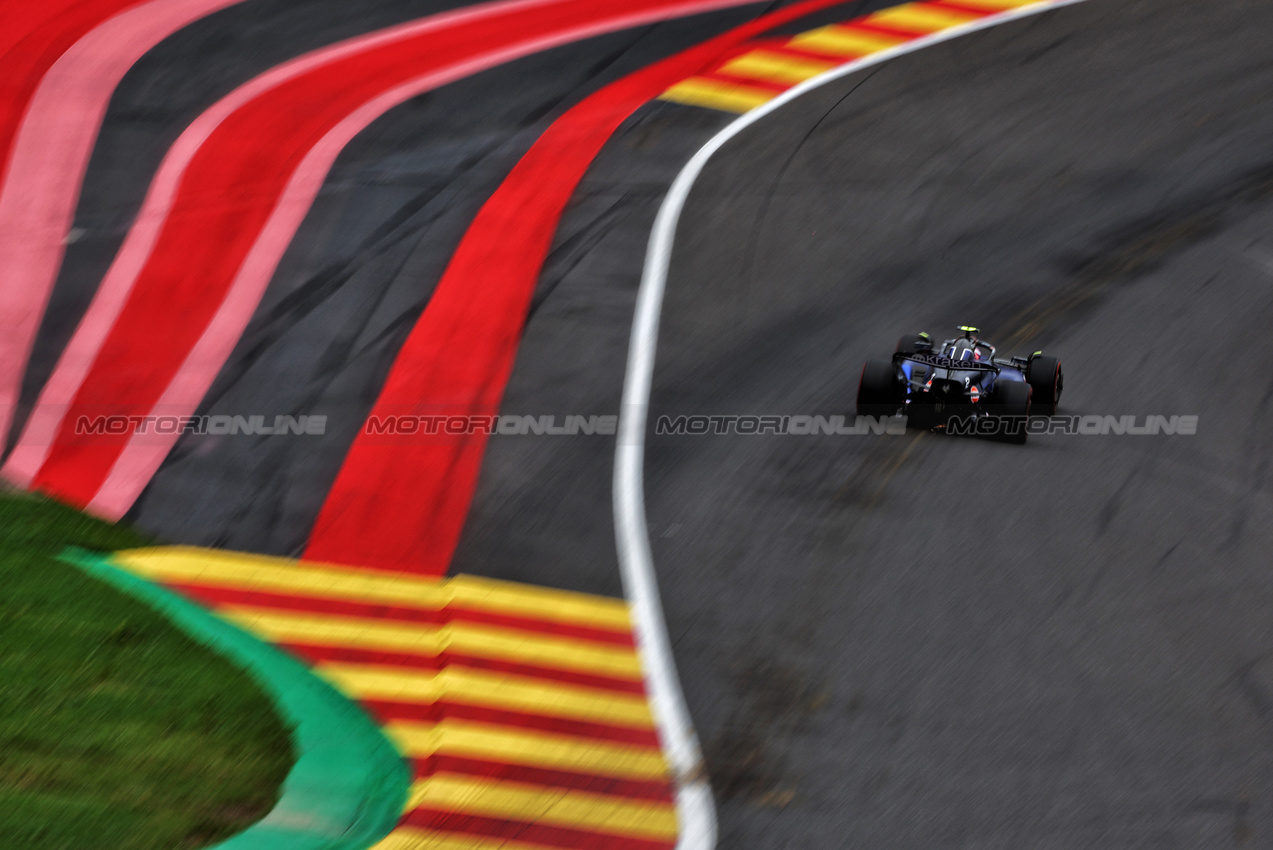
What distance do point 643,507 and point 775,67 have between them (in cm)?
1092

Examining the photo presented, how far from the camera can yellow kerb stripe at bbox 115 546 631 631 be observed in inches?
380

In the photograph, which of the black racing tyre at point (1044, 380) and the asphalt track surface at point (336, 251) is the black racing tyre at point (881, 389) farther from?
the asphalt track surface at point (336, 251)

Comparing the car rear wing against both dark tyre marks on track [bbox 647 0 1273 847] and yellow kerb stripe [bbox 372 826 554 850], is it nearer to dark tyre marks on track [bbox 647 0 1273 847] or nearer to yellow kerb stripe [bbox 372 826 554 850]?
dark tyre marks on track [bbox 647 0 1273 847]

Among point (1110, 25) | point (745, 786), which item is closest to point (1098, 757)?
point (745, 786)

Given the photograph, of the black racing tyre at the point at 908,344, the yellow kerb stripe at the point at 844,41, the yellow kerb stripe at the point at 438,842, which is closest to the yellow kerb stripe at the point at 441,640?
the yellow kerb stripe at the point at 438,842

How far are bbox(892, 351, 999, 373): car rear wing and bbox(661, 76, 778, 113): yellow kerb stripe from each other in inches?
293

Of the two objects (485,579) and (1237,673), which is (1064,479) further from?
(485,579)

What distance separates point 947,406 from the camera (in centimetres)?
1223

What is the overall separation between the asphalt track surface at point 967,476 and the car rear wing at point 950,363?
0.75m

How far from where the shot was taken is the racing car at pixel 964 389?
39.8 ft

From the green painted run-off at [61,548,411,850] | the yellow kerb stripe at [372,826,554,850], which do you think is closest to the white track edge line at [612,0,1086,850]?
the yellow kerb stripe at [372,826,554,850]

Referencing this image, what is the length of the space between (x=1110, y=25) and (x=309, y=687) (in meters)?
18.3

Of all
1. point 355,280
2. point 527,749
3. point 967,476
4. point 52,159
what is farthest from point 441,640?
point 52,159

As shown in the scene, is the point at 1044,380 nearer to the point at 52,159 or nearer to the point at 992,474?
the point at 992,474
